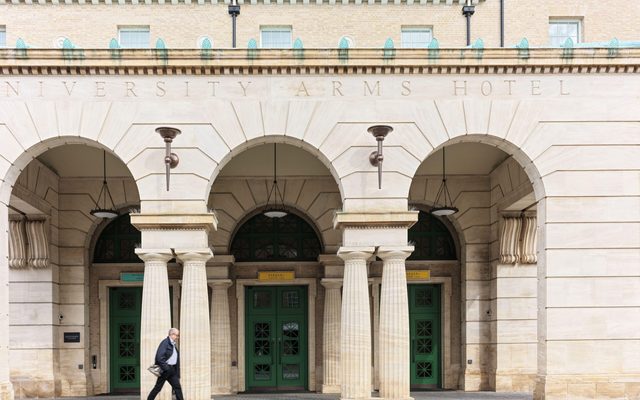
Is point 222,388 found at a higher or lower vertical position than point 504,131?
lower

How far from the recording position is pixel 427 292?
2514 cm

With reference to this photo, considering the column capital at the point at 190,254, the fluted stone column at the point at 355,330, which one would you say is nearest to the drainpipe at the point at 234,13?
the column capital at the point at 190,254

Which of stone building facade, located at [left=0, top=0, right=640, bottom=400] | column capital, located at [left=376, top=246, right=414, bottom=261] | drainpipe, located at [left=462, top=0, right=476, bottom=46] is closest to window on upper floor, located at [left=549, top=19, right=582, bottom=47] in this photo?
drainpipe, located at [left=462, top=0, right=476, bottom=46]

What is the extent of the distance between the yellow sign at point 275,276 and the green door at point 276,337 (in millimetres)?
458

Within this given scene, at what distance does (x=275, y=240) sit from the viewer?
82.2 feet

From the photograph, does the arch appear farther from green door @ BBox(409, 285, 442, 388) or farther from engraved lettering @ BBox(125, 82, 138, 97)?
engraved lettering @ BBox(125, 82, 138, 97)

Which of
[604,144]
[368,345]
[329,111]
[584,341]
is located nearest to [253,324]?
[368,345]

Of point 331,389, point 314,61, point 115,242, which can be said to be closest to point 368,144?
point 314,61

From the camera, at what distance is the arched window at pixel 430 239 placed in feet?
82.4

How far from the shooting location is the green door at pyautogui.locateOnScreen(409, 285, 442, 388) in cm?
2486

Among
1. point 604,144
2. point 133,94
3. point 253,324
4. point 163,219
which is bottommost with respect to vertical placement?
point 253,324

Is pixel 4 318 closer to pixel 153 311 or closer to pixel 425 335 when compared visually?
pixel 153 311

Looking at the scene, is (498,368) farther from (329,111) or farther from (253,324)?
(329,111)

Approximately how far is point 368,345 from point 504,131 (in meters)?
6.20
